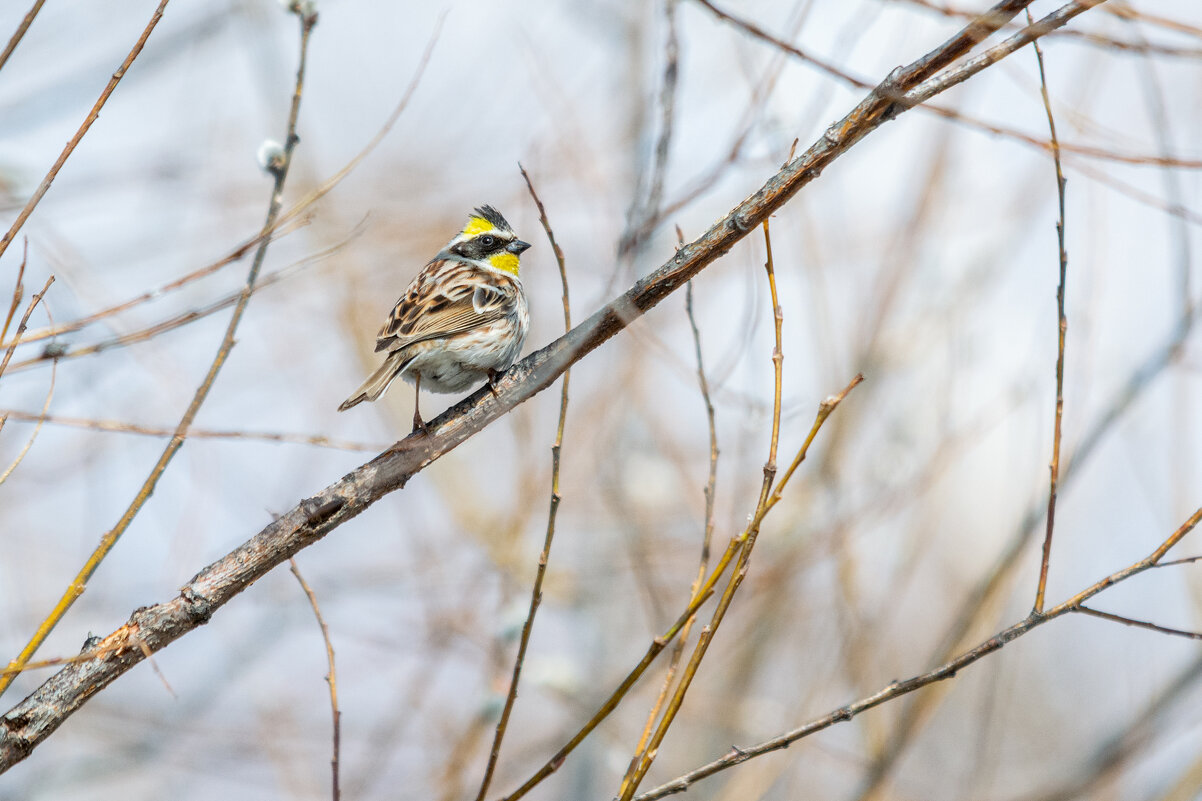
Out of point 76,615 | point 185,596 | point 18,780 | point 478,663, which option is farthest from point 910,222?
point 18,780

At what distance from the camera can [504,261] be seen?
6047 mm

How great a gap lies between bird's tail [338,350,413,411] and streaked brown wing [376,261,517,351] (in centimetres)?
9

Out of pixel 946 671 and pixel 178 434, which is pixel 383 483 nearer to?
pixel 178 434

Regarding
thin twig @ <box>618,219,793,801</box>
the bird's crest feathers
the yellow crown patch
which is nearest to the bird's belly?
the bird's crest feathers

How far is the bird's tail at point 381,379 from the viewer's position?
408 cm

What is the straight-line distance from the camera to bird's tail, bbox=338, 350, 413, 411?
4078 mm

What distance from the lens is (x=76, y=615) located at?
737 centimetres

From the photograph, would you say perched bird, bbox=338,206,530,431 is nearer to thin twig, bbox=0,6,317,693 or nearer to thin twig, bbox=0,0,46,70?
thin twig, bbox=0,6,317,693

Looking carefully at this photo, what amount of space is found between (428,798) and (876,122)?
596 cm

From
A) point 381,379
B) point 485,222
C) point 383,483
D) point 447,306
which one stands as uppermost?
point 485,222

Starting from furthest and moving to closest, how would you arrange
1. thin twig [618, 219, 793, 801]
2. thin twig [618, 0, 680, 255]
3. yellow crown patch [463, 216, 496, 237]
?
yellow crown patch [463, 216, 496, 237] → thin twig [618, 0, 680, 255] → thin twig [618, 219, 793, 801]

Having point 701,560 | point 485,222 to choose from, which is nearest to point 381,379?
point 701,560

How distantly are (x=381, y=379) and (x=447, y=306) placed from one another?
2.15 feet

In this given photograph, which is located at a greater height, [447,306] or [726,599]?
[447,306]
